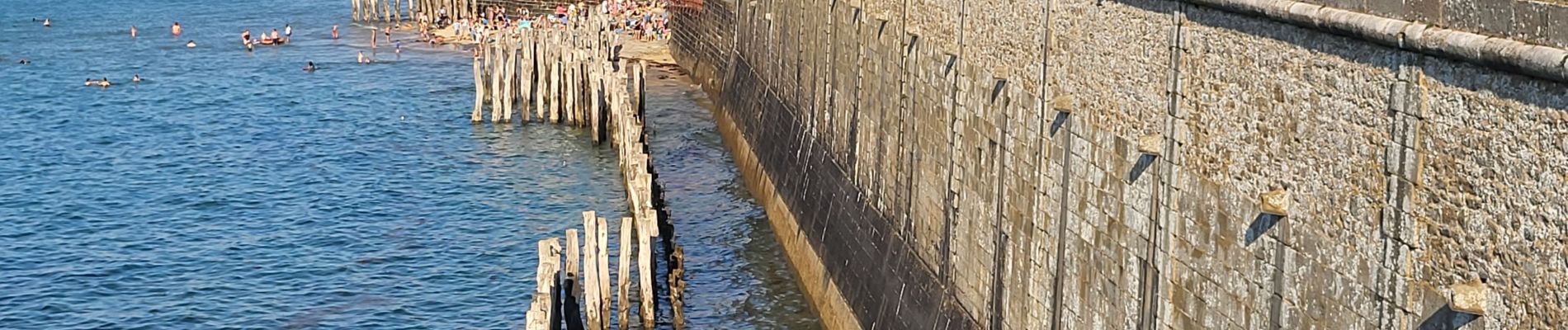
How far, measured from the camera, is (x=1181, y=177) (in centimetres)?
1338

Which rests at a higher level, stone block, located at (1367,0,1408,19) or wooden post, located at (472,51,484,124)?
stone block, located at (1367,0,1408,19)

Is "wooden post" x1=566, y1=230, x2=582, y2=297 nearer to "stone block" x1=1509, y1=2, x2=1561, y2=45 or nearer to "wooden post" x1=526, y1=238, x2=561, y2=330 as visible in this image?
"wooden post" x1=526, y1=238, x2=561, y2=330

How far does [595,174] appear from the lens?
131 ft

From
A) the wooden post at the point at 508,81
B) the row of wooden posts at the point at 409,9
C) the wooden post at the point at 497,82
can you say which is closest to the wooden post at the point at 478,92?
the wooden post at the point at 497,82

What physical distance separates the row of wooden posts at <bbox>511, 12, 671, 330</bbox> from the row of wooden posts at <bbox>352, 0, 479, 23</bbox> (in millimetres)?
16714

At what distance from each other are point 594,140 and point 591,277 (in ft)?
65.9

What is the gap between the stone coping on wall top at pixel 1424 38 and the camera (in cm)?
896

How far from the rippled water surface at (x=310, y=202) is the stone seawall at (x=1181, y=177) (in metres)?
4.94

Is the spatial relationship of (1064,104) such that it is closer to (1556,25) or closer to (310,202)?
(1556,25)

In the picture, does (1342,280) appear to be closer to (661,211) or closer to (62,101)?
(661,211)

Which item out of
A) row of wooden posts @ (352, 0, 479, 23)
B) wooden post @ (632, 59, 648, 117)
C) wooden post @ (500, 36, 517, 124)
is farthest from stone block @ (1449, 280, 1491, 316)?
row of wooden posts @ (352, 0, 479, 23)

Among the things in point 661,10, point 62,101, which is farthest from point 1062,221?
point 661,10

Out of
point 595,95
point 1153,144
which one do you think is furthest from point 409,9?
point 1153,144

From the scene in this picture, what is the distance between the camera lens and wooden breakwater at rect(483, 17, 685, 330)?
23266mm
